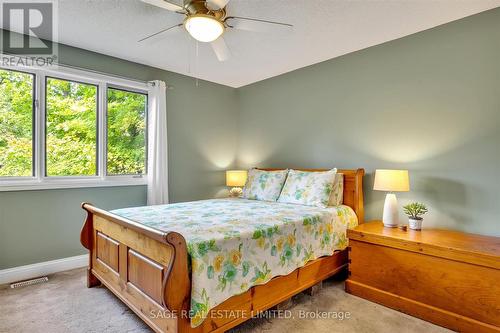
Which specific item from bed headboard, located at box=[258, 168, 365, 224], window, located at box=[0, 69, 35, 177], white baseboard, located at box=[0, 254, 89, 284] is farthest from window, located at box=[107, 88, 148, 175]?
bed headboard, located at box=[258, 168, 365, 224]

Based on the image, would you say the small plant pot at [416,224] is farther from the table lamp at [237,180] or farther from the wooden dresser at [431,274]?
the table lamp at [237,180]

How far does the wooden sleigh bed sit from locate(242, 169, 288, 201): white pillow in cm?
104

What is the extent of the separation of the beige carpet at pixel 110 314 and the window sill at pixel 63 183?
3.10ft

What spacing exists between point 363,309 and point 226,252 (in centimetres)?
134

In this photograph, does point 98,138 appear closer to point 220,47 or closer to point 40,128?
point 40,128

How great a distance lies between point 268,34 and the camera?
2779 millimetres

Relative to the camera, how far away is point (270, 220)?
7.42 ft

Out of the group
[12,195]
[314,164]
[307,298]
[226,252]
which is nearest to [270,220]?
[226,252]

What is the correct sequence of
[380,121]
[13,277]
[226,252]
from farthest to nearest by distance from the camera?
1. [380,121]
2. [13,277]
3. [226,252]

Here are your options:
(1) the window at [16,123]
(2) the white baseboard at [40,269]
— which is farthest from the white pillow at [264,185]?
(1) the window at [16,123]

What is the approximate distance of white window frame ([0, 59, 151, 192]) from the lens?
2875mm

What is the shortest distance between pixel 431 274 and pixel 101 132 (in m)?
3.59

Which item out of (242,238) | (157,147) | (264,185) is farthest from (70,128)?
(242,238)

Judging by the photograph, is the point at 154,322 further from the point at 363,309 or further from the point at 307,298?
the point at 363,309
